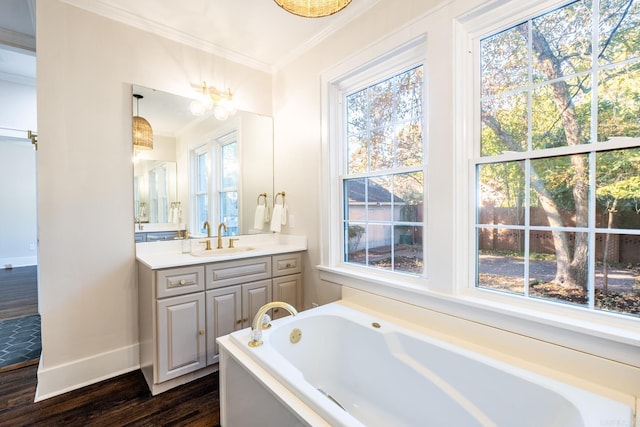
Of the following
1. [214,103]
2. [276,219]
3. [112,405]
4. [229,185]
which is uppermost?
[214,103]

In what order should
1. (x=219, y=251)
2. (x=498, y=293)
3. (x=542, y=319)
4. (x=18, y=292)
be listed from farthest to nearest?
(x=18, y=292), (x=219, y=251), (x=498, y=293), (x=542, y=319)

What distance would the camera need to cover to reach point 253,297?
7.72ft

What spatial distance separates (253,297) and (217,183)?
111 centimetres

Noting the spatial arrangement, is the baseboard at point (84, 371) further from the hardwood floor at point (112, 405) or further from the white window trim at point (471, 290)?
the white window trim at point (471, 290)

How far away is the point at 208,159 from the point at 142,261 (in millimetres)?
1052

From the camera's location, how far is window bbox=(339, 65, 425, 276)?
1.97 meters

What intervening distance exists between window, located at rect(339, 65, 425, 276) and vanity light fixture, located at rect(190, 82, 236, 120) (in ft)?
3.47

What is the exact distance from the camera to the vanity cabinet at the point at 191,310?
193 cm

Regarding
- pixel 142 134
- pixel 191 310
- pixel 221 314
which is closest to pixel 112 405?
pixel 191 310

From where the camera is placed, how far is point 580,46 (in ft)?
4.42

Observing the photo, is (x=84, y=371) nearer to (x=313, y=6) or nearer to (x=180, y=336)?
(x=180, y=336)

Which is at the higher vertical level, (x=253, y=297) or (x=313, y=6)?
(x=313, y=6)

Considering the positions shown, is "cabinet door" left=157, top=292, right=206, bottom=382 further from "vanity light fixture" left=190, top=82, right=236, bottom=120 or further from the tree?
the tree

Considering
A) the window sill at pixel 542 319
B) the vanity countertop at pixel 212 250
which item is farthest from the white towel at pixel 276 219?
Answer: the window sill at pixel 542 319
